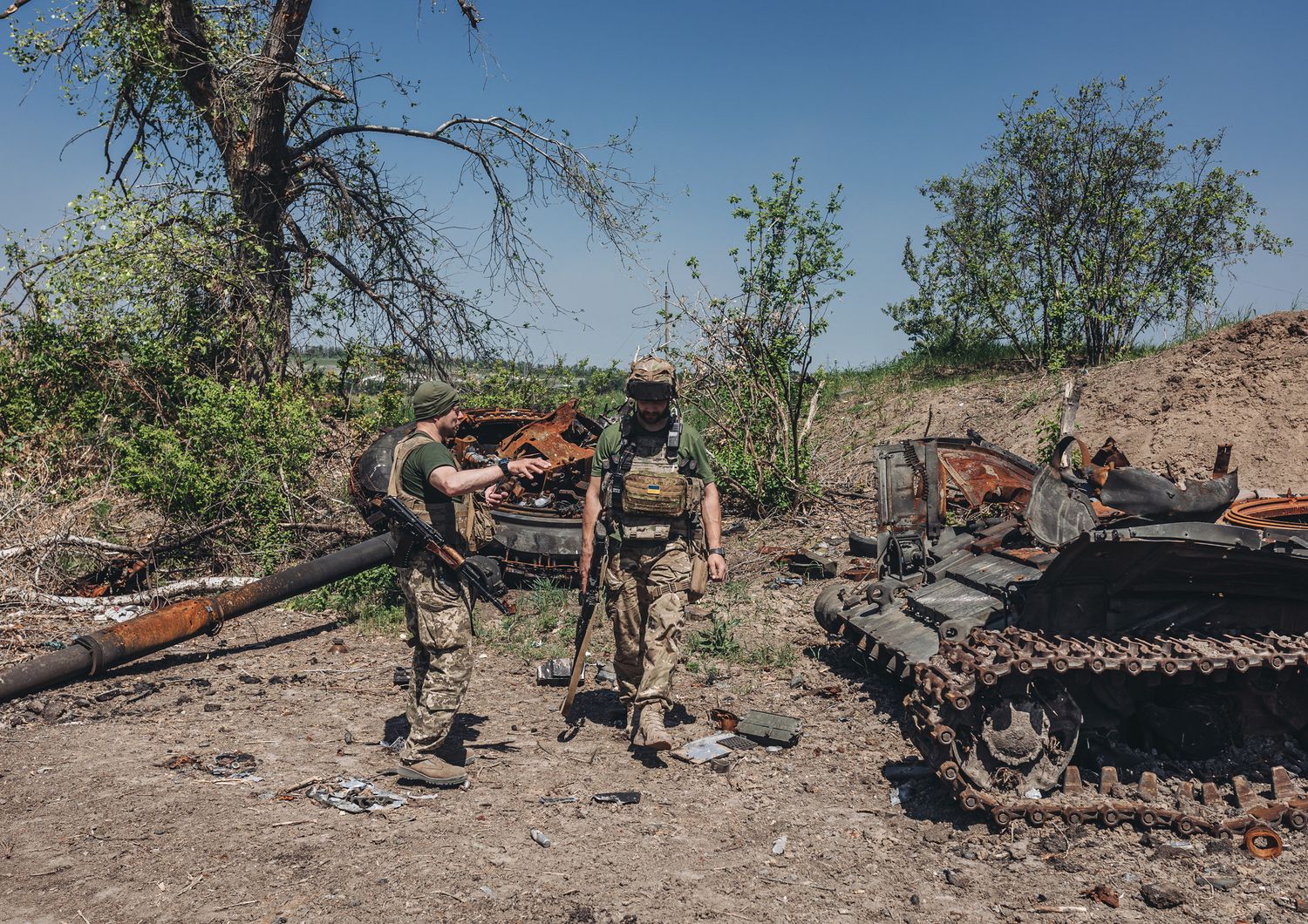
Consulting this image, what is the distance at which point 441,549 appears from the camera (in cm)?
520

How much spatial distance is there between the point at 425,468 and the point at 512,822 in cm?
189

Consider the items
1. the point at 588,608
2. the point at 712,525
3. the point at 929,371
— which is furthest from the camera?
the point at 929,371

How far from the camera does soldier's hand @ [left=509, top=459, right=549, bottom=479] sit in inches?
199

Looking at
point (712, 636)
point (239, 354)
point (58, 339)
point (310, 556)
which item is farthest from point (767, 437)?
point (58, 339)

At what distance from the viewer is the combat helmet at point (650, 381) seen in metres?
5.71

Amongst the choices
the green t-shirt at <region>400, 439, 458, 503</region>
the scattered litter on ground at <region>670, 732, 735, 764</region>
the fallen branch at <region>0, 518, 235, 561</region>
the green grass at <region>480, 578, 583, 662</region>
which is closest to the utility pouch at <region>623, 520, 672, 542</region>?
the green t-shirt at <region>400, 439, 458, 503</region>

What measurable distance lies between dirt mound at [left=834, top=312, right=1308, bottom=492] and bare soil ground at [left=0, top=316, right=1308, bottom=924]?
716cm

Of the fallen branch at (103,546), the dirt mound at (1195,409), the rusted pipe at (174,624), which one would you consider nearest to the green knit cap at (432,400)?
the rusted pipe at (174,624)

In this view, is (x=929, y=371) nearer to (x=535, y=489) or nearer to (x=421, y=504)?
(x=535, y=489)

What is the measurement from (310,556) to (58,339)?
4.42 m

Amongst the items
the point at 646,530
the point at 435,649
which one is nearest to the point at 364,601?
the point at 435,649

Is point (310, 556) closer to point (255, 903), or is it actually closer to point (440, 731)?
point (440, 731)

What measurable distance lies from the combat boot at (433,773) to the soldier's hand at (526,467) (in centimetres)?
164

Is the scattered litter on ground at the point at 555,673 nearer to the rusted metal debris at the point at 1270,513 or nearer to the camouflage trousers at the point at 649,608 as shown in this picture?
the camouflage trousers at the point at 649,608
